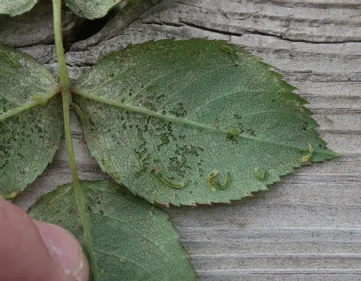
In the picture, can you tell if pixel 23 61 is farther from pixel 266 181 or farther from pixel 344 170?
pixel 344 170

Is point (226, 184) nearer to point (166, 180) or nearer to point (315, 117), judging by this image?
point (166, 180)

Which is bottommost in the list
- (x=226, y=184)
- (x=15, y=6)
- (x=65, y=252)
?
(x=65, y=252)

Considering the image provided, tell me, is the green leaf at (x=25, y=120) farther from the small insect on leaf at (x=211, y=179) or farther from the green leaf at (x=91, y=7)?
the small insect on leaf at (x=211, y=179)

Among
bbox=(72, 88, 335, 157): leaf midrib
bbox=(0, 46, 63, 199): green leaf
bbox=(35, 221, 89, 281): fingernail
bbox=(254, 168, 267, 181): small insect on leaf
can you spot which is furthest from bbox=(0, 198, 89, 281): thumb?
bbox=(254, 168, 267, 181): small insect on leaf

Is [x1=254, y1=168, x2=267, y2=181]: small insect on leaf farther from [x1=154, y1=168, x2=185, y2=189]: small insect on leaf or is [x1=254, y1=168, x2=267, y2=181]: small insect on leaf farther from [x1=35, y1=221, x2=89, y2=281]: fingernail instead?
[x1=35, y1=221, x2=89, y2=281]: fingernail

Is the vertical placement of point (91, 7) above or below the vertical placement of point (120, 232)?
above

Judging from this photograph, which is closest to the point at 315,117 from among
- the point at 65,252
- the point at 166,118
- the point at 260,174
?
the point at 260,174

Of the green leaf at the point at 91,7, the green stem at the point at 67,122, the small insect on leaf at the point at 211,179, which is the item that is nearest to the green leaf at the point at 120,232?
the green stem at the point at 67,122

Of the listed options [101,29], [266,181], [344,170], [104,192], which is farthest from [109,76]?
[344,170]
